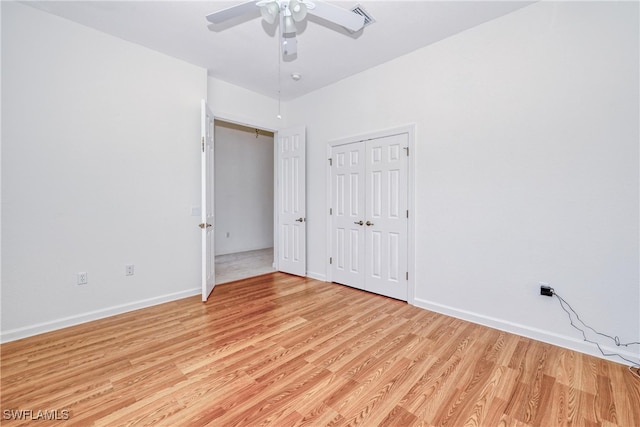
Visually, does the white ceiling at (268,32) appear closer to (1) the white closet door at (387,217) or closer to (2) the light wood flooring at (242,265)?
(1) the white closet door at (387,217)

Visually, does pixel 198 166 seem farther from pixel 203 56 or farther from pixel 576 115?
pixel 576 115

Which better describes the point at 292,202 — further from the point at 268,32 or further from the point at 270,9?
the point at 270,9

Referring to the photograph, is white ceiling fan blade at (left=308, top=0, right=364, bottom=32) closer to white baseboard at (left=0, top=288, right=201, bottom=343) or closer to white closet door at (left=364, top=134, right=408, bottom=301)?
white closet door at (left=364, top=134, right=408, bottom=301)

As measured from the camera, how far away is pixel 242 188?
684cm

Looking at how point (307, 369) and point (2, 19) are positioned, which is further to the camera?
point (2, 19)

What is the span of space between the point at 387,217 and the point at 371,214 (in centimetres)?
24

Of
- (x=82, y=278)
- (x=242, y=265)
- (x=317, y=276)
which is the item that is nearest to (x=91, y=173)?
(x=82, y=278)

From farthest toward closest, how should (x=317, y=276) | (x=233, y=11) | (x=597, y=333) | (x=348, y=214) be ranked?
(x=317, y=276), (x=348, y=214), (x=597, y=333), (x=233, y=11)

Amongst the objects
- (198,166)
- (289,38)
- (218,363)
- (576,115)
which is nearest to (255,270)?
(198,166)

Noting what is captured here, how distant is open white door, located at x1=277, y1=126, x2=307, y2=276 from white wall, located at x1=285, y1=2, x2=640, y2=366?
157 centimetres

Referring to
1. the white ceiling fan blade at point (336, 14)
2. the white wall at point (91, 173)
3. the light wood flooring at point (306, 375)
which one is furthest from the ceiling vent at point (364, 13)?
the light wood flooring at point (306, 375)

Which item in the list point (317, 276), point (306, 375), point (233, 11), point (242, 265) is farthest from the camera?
point (242, 265)

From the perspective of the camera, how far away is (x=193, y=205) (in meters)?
3.58

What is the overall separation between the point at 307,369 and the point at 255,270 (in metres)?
3.03
